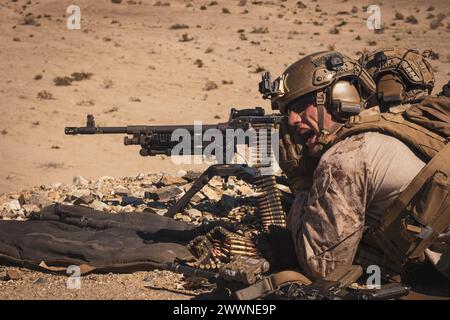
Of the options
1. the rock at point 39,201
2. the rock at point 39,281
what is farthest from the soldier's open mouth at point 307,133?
the rock at point 39,201

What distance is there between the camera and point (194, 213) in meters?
7.09

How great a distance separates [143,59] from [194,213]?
53.0 feet

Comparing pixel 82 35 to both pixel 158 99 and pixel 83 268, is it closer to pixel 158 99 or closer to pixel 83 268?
pixel 158 99

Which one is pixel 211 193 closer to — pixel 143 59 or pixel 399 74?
pixel 399 74

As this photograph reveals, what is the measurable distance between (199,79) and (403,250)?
16.2 m

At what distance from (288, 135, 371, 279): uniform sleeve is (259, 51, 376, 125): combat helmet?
444mm

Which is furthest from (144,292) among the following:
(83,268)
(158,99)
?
(158,99)

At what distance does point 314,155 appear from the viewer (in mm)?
4566

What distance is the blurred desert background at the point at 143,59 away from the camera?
14.0m

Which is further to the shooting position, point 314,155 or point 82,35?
point 82,35

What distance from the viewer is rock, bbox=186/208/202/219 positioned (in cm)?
702

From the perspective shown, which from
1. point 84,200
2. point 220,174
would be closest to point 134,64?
point 84,200

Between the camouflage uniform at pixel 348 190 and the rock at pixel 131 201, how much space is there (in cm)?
363

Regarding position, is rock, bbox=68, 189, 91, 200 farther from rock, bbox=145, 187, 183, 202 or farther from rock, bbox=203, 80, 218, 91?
rock, bbox=203, 80, 218, 91
